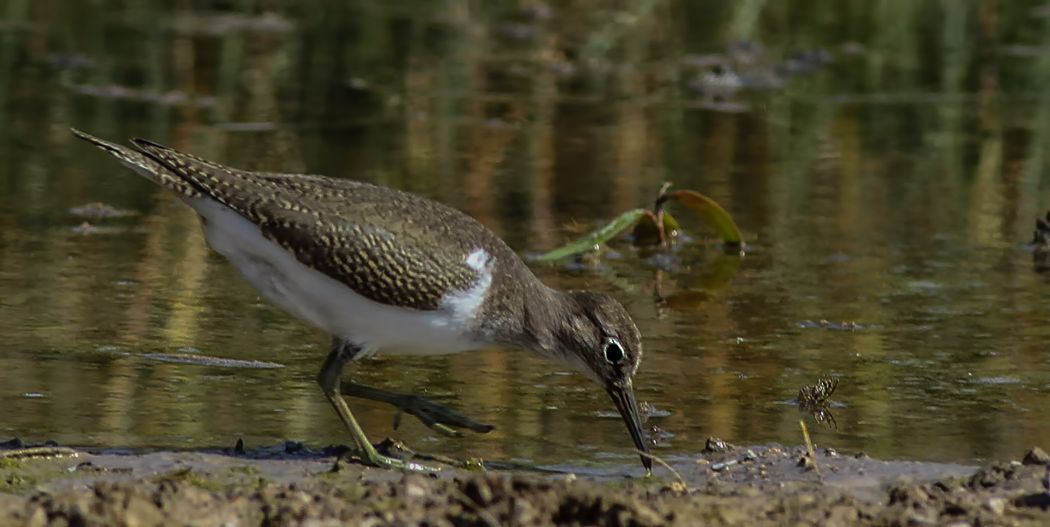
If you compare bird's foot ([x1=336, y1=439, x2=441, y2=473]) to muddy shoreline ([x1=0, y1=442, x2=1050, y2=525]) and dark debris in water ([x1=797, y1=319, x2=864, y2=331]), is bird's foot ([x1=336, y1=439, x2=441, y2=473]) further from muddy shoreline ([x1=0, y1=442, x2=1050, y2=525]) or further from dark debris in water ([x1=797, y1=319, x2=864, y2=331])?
dark debris in water ([x1=797, y1=319, x2=864, y2=331])

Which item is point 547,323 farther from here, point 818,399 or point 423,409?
point 818,399

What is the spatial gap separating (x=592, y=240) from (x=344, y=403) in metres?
2.68

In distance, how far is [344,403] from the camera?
655 cm

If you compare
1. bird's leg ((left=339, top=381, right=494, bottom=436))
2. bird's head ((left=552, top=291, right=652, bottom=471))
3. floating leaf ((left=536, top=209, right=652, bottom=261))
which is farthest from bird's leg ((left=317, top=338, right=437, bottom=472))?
floating leaf ((left=536, top=209, right=652, bottom=261))

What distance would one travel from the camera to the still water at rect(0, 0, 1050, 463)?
273 inches

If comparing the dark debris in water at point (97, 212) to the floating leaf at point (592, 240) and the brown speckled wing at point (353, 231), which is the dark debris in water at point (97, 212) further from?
the brown speckled wing at point (353, 231)

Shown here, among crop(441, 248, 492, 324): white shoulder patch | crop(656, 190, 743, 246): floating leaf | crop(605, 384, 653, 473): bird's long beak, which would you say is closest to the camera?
crop(605, 384, 653, 473): bird's long beak

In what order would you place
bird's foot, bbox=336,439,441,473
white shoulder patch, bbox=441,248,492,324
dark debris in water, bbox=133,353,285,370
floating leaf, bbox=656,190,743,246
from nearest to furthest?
bird's foot, bbox=336,439,441,473
white shoulder patch, bbox=441,248,492,324
dark debris in water, bbox=133,353,285,370
floating leaf, bbox=656,190,743,246

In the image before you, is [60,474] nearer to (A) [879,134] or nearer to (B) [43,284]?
(B) [43,284]

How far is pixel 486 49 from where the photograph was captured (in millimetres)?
14727

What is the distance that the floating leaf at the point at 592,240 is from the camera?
899 centimetres

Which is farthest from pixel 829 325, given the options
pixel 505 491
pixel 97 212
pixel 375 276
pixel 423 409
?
pixel 97 212

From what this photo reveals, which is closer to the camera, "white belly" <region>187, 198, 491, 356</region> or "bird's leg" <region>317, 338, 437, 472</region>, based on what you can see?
"bird's leg" <region>317, 338, 437, 472</region>

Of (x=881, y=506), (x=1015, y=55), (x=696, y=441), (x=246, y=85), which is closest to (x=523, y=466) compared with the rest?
(x=696, y=441)
